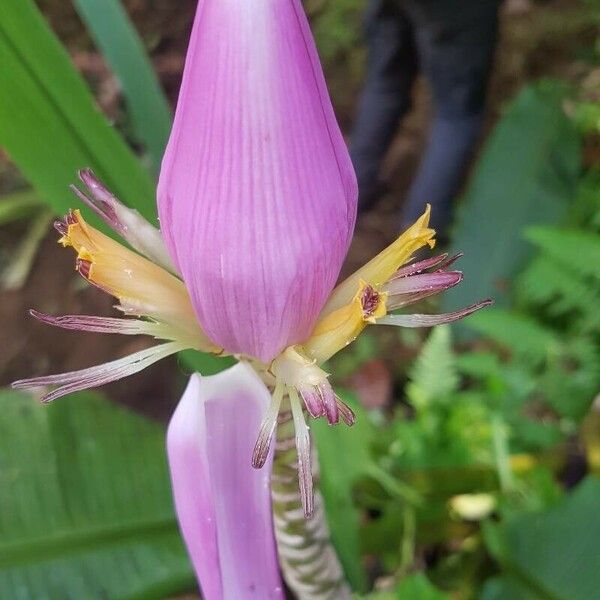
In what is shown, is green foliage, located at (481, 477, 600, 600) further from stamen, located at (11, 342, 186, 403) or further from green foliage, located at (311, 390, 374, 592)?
stamen, located at (11, 342, 186, 403)

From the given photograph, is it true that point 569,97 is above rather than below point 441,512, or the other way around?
above

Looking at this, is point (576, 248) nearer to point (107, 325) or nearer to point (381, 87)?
point (107, 325)

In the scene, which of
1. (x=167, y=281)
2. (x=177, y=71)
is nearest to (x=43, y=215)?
(x=177, y=71)

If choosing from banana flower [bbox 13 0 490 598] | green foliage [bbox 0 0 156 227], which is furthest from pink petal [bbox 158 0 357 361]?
green foliage [bbox 0 0 156 227]

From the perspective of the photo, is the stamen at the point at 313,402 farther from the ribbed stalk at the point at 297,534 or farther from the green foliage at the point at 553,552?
the green foliage at the point at 553,552

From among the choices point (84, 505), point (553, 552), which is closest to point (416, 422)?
point (553, 552)

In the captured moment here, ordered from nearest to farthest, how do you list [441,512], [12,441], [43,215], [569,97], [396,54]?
[12,441]
[441,512]
[569,97]
[396,54]
[43,215]

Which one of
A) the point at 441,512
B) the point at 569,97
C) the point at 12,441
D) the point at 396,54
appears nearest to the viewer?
the point at 12,441

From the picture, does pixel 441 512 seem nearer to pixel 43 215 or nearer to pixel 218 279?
pixel 218 279
